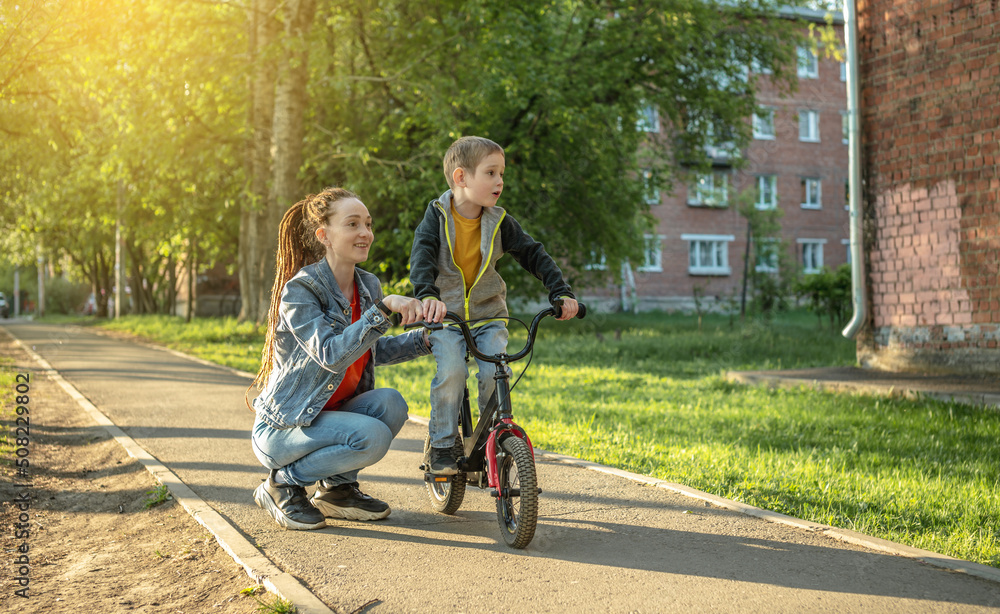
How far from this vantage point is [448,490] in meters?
4.43

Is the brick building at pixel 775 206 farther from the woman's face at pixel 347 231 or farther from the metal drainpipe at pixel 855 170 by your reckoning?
the woman's face at pixel 347 231

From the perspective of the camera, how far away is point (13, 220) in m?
31.6

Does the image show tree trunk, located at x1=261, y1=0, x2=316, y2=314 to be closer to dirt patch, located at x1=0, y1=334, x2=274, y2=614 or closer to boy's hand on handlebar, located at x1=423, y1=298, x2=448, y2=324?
dirt patch, located at x1=0, y1=334, x2=274, y2=614

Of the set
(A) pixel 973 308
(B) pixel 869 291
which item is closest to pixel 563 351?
(B) pixel 869 291

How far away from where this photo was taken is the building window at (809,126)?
139 feet

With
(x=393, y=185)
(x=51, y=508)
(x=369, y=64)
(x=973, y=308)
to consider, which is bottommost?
(x=51, y=508)

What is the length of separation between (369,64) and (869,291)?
12444 mm

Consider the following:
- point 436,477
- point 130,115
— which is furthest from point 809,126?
point 436,477

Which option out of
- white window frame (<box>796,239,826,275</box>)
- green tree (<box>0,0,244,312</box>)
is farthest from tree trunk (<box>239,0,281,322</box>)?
white window frame (<box>796,239,826,275</box>)

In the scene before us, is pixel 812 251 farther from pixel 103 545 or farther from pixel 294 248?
pixel 103 545

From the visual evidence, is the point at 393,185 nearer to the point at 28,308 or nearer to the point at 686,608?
the point at 686,608

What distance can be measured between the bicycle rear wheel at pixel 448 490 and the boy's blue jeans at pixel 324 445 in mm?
312

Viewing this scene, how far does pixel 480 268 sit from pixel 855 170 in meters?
7.34

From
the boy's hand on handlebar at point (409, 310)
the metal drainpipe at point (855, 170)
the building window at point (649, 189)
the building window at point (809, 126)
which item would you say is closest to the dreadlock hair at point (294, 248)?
the boy's hand on handlebar at point (409, 310)
